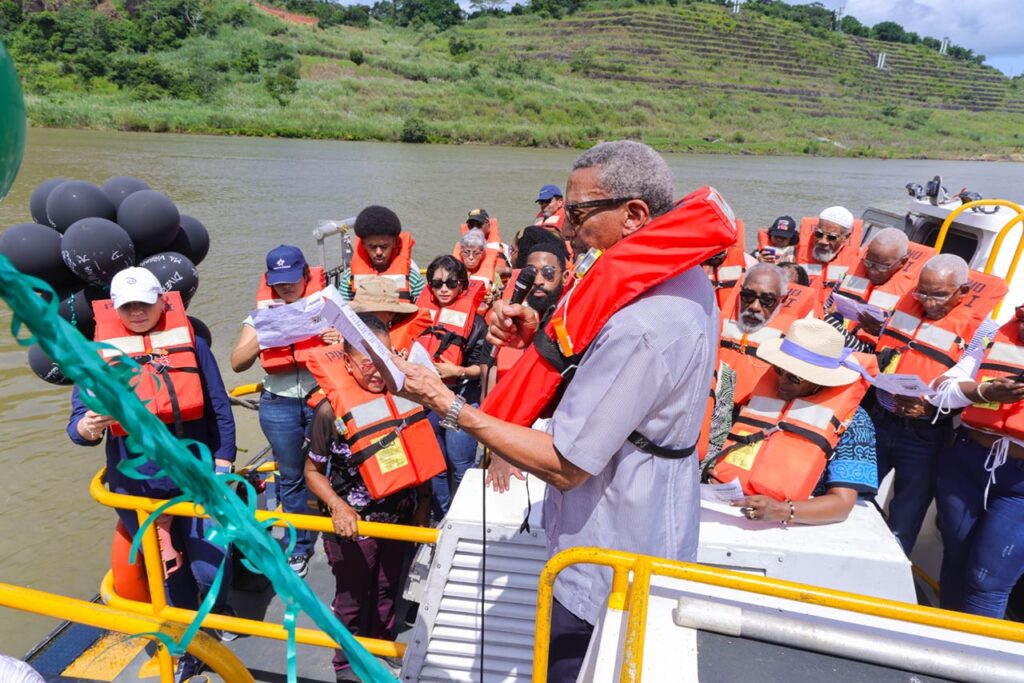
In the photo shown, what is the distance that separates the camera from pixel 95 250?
323cm

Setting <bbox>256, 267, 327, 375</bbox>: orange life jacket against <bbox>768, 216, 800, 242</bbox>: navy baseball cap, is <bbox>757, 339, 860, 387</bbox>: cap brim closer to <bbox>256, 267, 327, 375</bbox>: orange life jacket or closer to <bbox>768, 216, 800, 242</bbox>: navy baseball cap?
<bbox>256, 267, 327, 375</bbox>: orange life jacket

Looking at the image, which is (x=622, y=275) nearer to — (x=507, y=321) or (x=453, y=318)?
(x=507, y=321)

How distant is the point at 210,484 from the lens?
105 centimetres

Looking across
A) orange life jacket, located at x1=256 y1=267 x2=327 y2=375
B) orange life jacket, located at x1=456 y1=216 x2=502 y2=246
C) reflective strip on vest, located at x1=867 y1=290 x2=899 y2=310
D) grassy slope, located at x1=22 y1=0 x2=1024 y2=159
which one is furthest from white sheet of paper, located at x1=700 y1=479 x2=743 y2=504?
grassy slope, located at x1=22 y1=0 x2=1024 y2=159

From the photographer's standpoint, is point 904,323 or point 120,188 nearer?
point 904,323

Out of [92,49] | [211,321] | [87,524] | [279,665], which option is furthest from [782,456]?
[92,49]

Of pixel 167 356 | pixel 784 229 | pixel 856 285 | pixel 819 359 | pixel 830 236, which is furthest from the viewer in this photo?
pixel 784 229

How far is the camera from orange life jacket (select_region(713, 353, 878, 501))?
2541 mm

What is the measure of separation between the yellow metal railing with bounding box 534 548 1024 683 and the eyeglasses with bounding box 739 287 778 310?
7.94 feet

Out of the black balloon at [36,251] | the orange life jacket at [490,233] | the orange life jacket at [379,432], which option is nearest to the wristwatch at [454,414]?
the orange life jacket at [379,432]

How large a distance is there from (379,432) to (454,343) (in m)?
1.29

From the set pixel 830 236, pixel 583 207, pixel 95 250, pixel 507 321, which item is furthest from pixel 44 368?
pixel 830 236

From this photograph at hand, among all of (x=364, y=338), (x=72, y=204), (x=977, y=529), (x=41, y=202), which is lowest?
(x=977, y=529)

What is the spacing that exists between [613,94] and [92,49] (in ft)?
126
